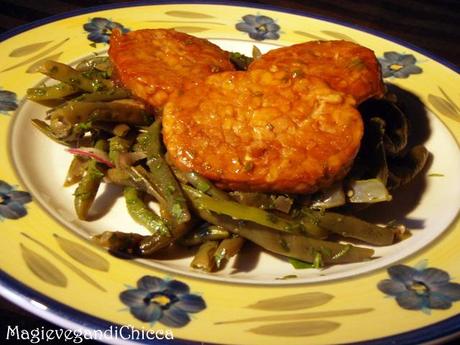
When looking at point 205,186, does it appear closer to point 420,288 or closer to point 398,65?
Answer: point 420,288

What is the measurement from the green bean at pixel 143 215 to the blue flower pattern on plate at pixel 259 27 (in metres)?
1.97

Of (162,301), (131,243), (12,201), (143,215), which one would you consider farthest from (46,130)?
(162,301)

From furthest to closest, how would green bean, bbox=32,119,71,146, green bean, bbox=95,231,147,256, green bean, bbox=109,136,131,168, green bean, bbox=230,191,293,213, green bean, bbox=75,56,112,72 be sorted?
green bean, bbox=75,56,112,72 < green bean, bbox=32,119,71,146 < green bean, bbox=109,136,131,168 < green bean, bbox=230,191,293,213 < green bean, bbox=95,231,147,256

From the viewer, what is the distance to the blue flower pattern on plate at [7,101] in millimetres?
3584

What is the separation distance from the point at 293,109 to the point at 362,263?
0.81m

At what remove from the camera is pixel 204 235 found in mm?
3004

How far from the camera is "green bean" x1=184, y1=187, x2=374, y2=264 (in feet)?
9.55

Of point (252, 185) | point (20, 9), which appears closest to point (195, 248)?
point (252, 185)

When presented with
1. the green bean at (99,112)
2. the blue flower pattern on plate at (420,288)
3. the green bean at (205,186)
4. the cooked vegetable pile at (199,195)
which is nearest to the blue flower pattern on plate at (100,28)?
the cooked vegetable pile at (199,195)

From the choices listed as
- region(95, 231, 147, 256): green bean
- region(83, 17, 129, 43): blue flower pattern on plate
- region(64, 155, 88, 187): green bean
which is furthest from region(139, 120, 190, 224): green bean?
region(83, 17, 129, 43): blue flower pattern on plate

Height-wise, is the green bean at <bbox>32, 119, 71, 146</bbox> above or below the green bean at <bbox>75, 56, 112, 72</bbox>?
below

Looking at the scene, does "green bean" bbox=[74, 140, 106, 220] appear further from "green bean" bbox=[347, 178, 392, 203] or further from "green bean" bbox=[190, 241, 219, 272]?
"green bean" bbox=[347, 178, 392, 203]

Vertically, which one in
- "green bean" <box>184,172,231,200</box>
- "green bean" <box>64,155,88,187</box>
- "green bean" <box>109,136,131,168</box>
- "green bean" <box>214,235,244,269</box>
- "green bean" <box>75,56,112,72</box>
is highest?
"green bean" <box>75,56,112,72</box>

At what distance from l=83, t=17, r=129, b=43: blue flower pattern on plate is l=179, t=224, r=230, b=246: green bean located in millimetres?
1919
